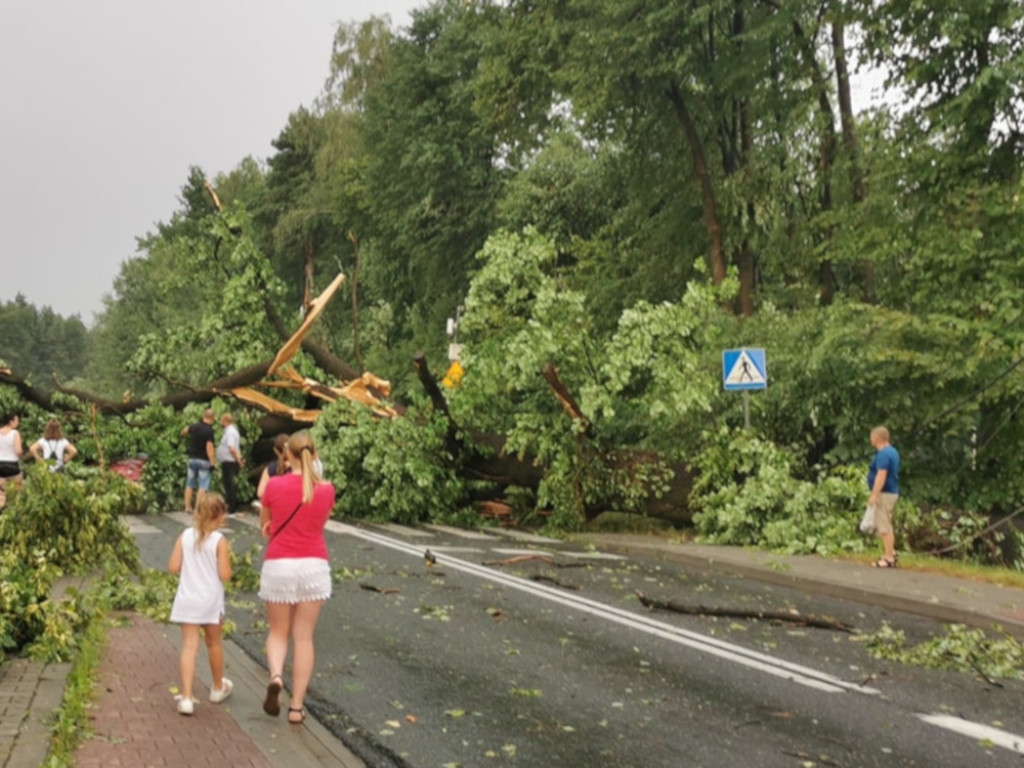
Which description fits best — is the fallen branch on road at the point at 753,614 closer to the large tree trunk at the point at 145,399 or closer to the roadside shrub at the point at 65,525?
the roadside shrub at the point at 65,525

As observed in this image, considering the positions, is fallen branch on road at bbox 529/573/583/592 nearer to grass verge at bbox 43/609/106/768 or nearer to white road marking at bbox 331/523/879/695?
white road marking at bbox 331/523/879/695

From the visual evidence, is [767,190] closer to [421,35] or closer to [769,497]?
[769,497]

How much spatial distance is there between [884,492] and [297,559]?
9.28 m

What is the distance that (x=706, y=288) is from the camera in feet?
59.4

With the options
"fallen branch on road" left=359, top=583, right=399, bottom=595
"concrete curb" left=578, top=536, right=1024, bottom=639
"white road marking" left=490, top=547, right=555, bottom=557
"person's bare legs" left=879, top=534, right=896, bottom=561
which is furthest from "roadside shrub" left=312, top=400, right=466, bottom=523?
"person's bare legs" left=879, top=534, right=896, bottom=561

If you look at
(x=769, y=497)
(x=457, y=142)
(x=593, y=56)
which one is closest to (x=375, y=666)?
(x=769, y=497)

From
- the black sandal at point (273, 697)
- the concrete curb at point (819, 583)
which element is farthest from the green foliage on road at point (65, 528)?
the concrete curb at point (819, 583)

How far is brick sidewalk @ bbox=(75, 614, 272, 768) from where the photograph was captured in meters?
5.35

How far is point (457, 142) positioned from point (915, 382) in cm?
2219

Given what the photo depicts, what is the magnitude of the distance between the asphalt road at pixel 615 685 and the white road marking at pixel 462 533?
4.52m

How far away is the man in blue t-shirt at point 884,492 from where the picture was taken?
44.3 feet

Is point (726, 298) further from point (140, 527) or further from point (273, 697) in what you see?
point (273, 697)

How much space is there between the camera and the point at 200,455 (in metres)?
18.8

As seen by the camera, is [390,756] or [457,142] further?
[457,142]
